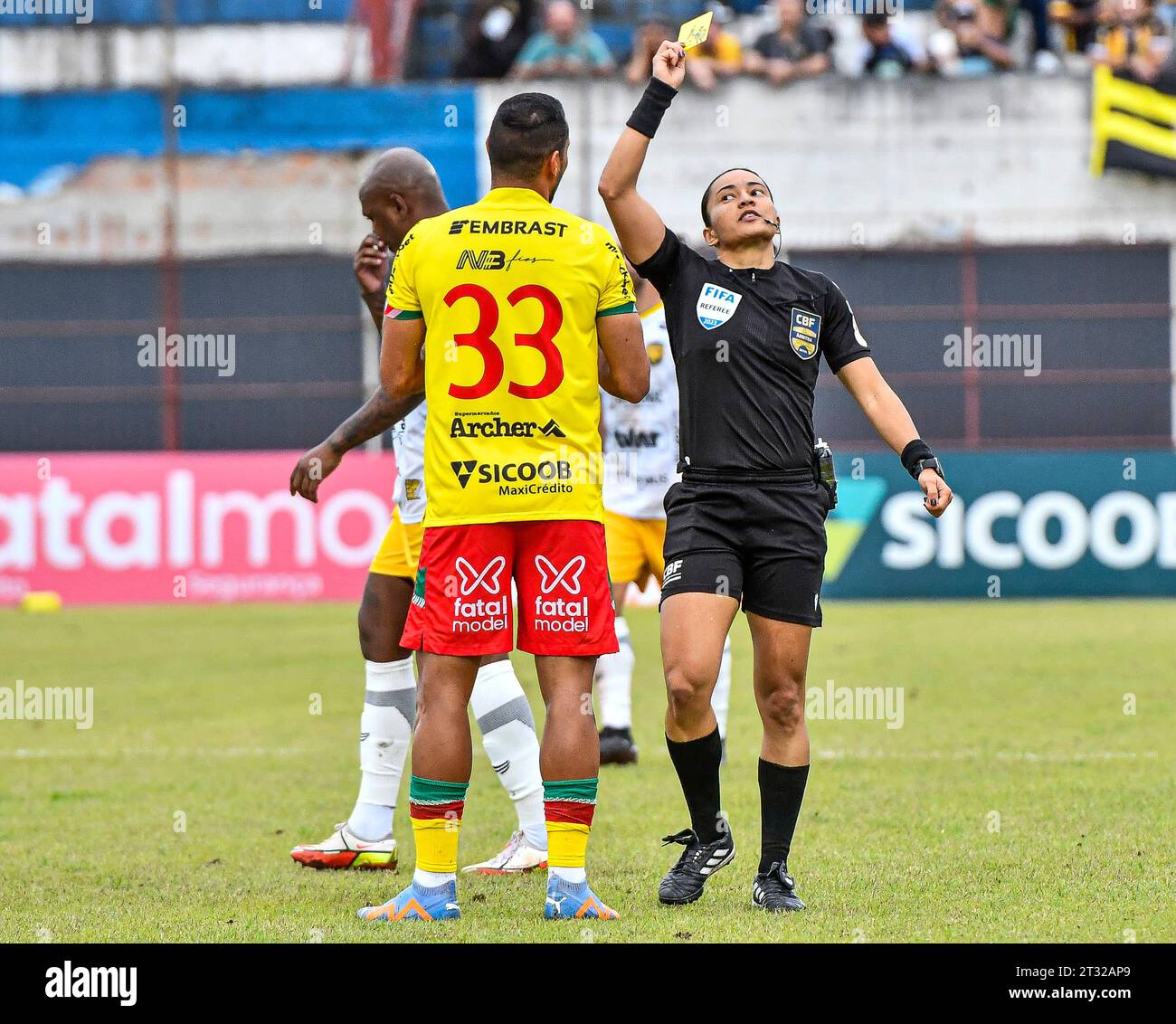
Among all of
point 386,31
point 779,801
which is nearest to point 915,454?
point 779,801

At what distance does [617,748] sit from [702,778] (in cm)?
316

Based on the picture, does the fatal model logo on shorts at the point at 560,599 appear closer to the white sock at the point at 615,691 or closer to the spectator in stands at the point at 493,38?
the white sock at the point at 615,691

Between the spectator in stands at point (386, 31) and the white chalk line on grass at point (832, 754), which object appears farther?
the spectator in stands at point (386, 31)

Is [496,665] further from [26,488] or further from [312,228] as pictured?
[312,228]

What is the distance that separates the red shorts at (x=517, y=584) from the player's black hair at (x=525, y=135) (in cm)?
98

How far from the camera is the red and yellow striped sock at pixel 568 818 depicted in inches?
205

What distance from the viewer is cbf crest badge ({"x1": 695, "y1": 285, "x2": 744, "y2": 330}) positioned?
5.59 meters

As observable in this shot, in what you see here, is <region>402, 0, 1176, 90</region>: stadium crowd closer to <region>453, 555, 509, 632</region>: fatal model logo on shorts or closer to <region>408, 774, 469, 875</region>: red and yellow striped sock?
<region>453, 555, 509, 632</region>: fatal model logo on shorts

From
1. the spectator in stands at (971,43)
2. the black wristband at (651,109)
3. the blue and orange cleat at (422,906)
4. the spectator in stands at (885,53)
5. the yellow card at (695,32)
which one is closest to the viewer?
the yellow card at (695,32)

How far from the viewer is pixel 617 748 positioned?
8797mm

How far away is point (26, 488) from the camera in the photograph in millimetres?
18484

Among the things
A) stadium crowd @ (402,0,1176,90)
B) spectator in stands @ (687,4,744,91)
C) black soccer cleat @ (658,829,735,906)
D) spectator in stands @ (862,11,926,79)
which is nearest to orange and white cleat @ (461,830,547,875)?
black soccer cleat @ (658,829,735,906)

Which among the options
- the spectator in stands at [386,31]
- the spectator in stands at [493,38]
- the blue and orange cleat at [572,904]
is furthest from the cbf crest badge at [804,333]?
the spectator in stands at [386,31]

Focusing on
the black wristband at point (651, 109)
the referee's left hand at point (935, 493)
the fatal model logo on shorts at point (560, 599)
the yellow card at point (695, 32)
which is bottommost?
the fatal model logo on shorts at point (560, 599)
